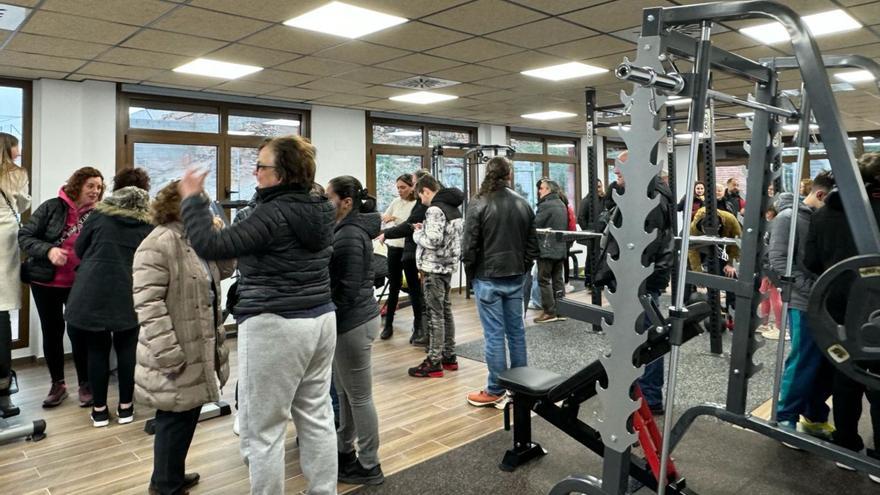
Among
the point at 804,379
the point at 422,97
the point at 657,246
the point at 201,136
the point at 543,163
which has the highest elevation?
the point at 422,97

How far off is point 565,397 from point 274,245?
1.29 metres

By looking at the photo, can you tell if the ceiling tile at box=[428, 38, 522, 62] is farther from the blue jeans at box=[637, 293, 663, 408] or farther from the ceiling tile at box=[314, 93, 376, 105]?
the blue jeans at box=[637, 293, 663, 408]

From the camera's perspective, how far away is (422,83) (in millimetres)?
5543

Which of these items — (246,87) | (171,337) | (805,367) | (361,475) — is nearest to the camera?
(171,337)

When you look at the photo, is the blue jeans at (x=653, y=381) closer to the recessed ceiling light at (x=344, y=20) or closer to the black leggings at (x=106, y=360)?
the recessed ceiling light at (x=344, y=20)

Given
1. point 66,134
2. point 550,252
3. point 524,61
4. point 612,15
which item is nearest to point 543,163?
point 550,252

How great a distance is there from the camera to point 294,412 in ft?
6.68

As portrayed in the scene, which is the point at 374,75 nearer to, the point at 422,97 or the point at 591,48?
the point at 422,97

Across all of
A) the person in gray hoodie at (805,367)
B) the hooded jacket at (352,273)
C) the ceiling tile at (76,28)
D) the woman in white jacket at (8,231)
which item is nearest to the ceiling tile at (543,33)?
the person in gray hoodie at (805,367)

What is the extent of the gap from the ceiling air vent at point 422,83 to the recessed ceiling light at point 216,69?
131 centimetres

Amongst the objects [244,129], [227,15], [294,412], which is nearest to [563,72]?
[227,15]

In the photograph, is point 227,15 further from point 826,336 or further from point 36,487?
point 826,336

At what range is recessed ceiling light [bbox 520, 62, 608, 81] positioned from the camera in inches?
197

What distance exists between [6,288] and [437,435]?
2.36m
